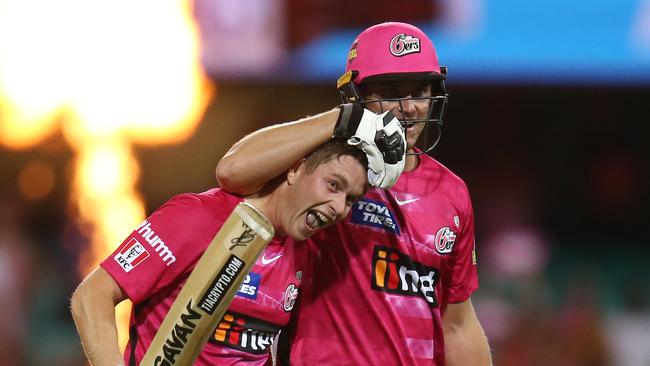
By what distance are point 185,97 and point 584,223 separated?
3.68m

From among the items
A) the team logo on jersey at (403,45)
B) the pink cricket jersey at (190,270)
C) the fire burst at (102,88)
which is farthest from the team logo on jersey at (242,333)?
the fire burst at (102,88)

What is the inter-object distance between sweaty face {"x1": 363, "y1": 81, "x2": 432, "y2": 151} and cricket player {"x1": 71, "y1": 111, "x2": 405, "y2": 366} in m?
0.41

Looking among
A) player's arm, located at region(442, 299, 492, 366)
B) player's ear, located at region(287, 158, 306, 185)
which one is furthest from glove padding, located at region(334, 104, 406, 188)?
player's arm, located at region(442, 299, 492, 366)

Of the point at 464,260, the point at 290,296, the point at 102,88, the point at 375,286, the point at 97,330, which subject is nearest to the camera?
the point at 97,330

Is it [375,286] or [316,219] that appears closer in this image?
[316,219]

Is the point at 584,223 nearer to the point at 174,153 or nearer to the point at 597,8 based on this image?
the point at 597,8

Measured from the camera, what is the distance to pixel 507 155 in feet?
32.9

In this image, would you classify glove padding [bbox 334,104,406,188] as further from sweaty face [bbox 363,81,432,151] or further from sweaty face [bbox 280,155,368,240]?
sweaty face [bbox 363,81,432,151]

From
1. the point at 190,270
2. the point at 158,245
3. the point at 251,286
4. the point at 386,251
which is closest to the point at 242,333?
the point at 251,286

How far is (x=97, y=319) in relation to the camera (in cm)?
293

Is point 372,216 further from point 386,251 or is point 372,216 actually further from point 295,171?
point 295,171

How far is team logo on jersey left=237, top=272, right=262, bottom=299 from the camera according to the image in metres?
3.20

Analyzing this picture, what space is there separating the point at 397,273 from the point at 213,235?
77 cm

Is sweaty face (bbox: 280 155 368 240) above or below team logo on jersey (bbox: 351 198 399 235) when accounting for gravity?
above
